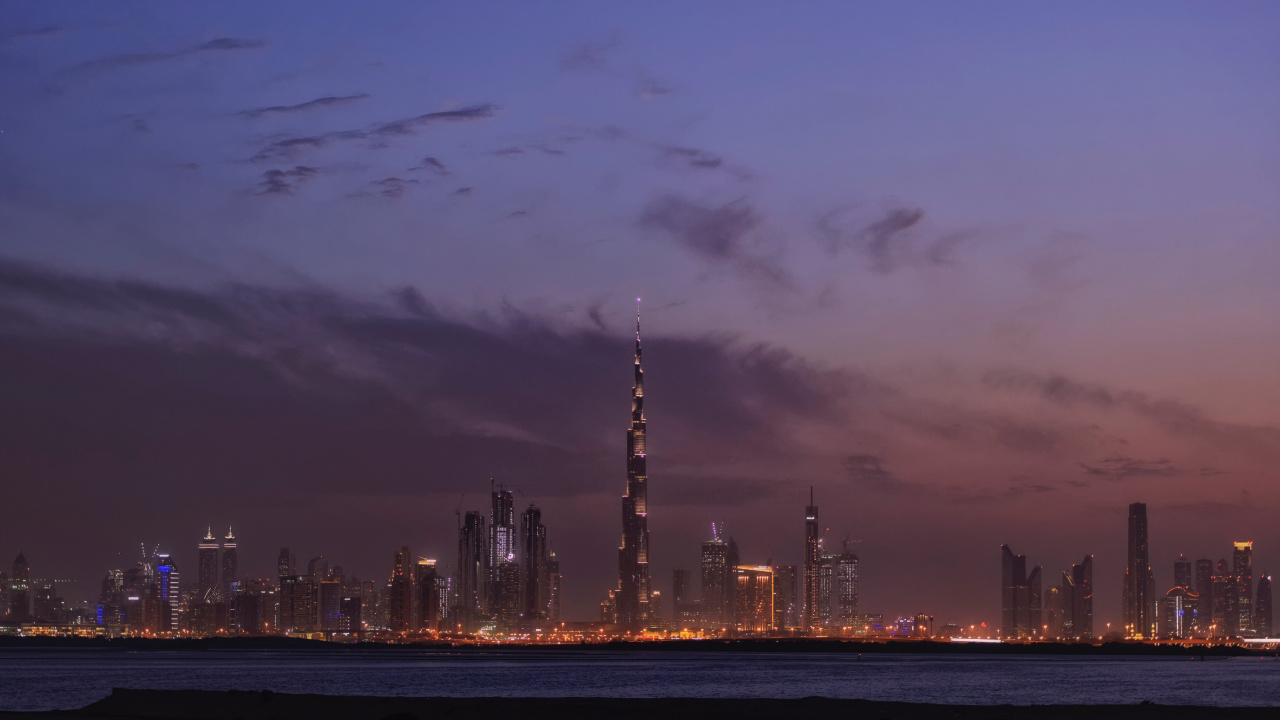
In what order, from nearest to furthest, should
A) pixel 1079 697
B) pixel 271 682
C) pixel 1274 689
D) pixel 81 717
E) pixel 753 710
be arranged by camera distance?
pixel 81 717
pixel 753 710
pixel 1079 697
pixel 1274 689
pixel 271 682

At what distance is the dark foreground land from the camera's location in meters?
57.7

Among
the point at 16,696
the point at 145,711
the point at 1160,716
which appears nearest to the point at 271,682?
the point at 16,696

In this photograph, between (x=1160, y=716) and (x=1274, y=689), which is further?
(x=1274, y=689)

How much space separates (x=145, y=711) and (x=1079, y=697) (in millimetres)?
64469

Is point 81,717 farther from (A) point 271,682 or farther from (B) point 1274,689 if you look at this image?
(B) point 1274,689

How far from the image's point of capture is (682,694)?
93000 mm

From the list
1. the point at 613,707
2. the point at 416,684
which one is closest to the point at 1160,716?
the point at 613,707

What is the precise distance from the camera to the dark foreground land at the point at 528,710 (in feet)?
189

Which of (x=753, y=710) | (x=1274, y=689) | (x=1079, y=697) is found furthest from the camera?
(x=1274, y=689)

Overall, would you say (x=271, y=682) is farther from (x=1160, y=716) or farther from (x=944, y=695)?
(x=1160, y=716)

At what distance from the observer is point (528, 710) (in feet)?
194

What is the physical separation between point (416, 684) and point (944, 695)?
155 ft

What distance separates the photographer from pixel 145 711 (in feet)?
210

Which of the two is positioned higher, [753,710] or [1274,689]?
[753,710]
